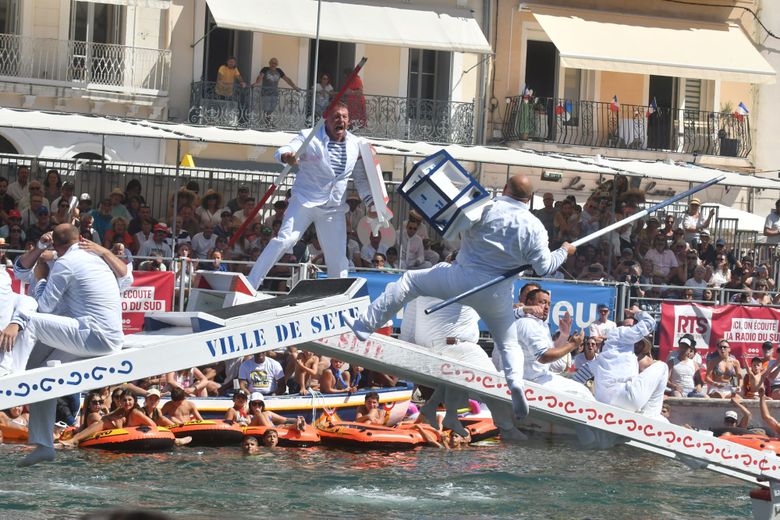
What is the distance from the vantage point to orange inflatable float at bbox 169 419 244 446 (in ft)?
60.7

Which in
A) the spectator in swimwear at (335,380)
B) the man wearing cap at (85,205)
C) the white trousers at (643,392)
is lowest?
the spectator in swimwear at (335,380)

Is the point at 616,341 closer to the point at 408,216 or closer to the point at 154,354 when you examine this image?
the point at 154,354

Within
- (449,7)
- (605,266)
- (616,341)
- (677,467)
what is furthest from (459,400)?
(449,7)

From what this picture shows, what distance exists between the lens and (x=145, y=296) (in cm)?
1908

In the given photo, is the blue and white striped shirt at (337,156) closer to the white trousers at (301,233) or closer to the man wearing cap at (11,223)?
the white trousers at (301,233)

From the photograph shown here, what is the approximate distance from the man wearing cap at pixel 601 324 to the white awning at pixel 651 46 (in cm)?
1011

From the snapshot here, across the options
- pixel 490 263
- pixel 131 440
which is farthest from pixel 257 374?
pixel 490 263

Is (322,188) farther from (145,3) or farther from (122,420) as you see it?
(145,3)

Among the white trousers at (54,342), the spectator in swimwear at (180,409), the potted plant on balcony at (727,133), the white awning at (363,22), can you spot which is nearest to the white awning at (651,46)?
the potted plant on balcony at (727,133)

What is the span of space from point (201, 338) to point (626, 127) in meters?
23.0

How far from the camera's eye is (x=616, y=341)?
639 inches

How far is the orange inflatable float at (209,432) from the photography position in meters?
18.5

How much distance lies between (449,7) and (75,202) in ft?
43.8

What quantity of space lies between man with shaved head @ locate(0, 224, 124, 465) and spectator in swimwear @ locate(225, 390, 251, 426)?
699 cm
